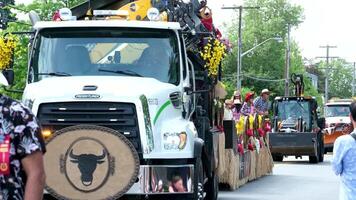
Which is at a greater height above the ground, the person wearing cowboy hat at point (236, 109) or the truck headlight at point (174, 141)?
the truck headlight at point (174, 141)

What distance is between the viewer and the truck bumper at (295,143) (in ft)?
103

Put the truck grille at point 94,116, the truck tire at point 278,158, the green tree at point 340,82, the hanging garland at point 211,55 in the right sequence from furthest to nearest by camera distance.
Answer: the green tree at point 340,82
the truck tire at point 278,158
the hanging garland at point 211,55
the truck grille at point 94,116

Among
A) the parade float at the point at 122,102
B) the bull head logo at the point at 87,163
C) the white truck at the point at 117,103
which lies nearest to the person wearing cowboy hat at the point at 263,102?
the parade float at the point at 122,102

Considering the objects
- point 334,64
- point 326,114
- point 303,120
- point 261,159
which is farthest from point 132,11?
point 334,64

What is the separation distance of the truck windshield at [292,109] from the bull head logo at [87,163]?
75.4 feet

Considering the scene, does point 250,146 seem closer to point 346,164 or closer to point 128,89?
point 128,89

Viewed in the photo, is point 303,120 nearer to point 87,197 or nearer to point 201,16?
point 201,16

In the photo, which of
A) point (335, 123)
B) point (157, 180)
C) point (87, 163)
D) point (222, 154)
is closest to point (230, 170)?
point (222, 154)

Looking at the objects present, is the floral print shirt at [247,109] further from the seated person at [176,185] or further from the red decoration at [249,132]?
the seated person at [176,185]

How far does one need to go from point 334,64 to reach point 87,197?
6783 inches

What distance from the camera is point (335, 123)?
3797cm

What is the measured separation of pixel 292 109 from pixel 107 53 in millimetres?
22218

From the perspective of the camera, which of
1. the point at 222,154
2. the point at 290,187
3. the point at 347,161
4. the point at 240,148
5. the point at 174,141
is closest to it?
the point at 347,161

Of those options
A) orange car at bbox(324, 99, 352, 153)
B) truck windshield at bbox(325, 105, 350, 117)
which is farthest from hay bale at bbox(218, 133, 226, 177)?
truck windshield at bbox(325, 105, 350, 117)
